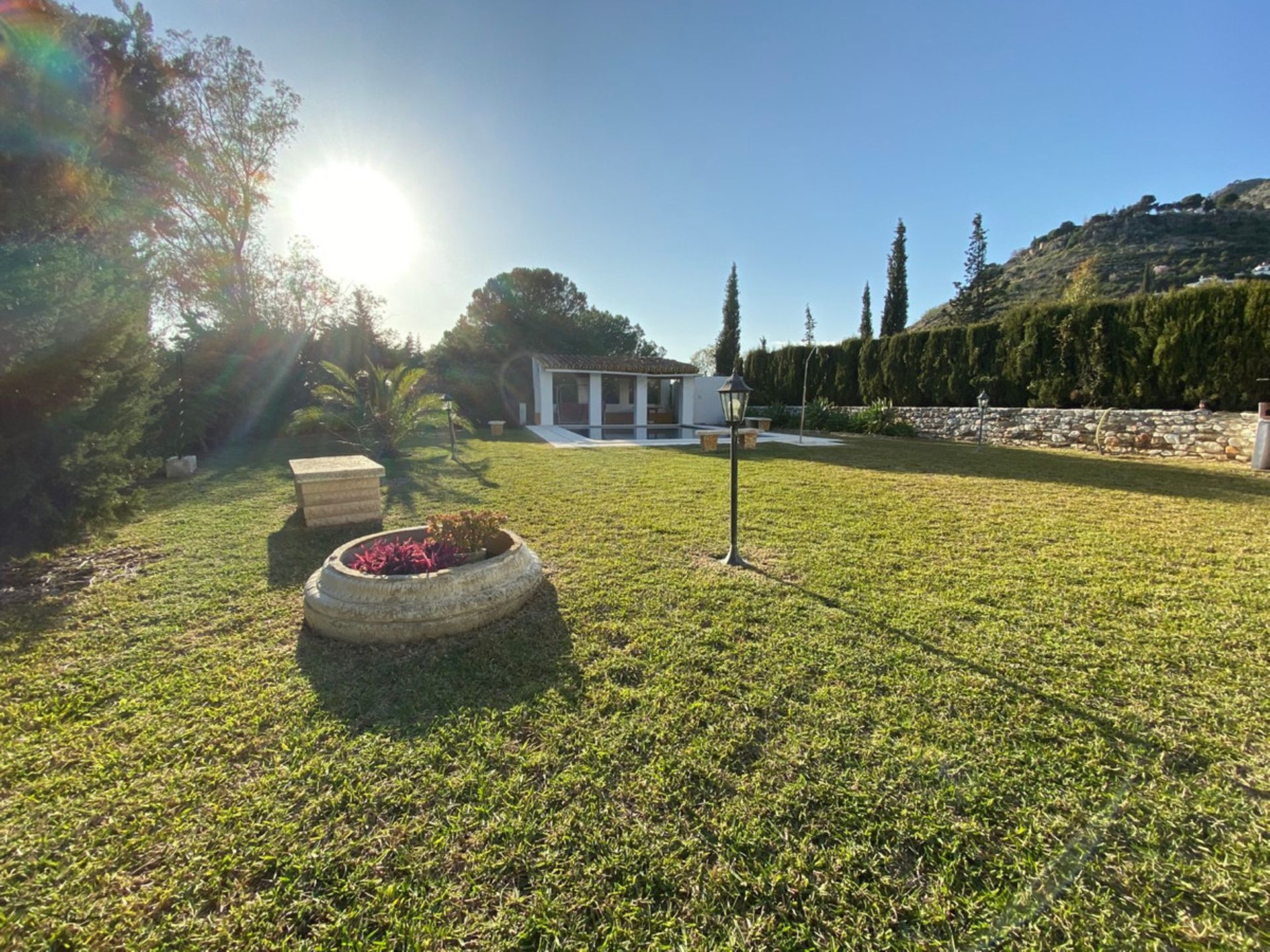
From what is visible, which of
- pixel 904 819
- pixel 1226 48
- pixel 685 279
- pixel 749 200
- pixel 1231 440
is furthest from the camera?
pixel 685 279

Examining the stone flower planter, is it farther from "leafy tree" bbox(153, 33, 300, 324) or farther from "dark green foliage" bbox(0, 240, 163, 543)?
"leafy tree" bbox(153, 33, 300, 324)

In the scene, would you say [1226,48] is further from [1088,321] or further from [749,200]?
[749,200]

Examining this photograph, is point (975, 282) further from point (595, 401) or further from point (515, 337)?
point (515, 337)

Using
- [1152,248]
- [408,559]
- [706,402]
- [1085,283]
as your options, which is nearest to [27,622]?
[408,559]

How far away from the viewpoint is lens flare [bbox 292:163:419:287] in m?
10.0

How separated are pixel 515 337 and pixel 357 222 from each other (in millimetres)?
16151

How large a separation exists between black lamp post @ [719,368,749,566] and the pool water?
12763mm

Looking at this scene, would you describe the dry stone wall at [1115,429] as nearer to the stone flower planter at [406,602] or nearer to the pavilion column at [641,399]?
the pavilion column at [641,399]

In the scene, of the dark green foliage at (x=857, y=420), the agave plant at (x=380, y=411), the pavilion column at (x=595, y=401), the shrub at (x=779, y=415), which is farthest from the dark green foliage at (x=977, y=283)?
the agave plant at (x=380, y=411)

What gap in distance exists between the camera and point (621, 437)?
17422mm

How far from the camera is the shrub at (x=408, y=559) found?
3188 millimetres

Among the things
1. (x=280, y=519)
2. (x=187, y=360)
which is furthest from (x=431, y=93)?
(x=187, y=360)

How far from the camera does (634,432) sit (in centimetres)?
1989

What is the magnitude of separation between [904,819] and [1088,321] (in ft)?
54.1
